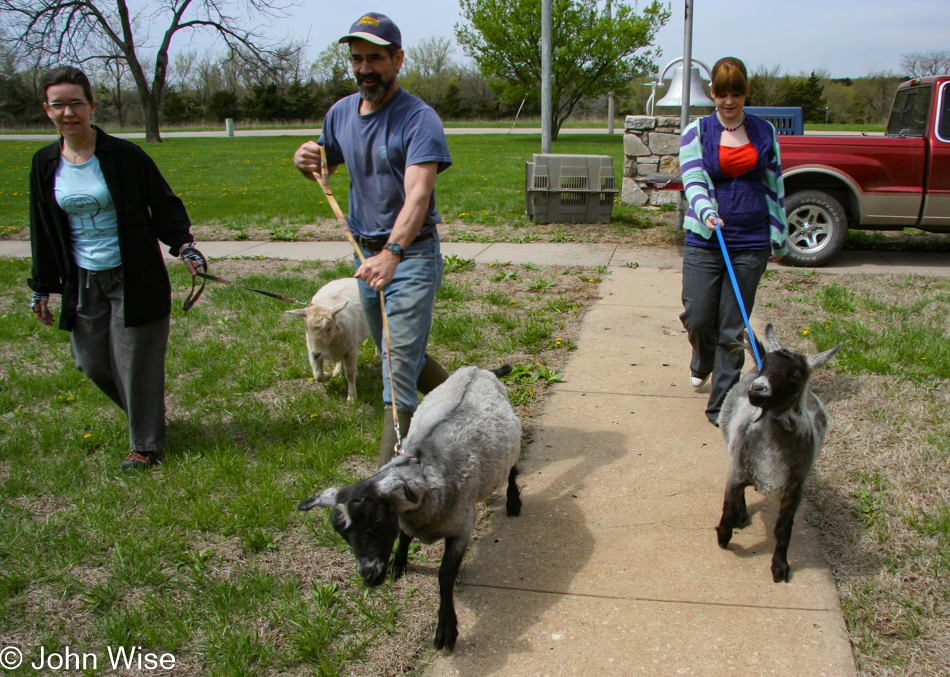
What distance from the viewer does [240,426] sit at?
16.0 ft

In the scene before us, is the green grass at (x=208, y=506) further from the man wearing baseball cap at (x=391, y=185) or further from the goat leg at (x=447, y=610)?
the man wearing baseball cap at (x=391, y=185)

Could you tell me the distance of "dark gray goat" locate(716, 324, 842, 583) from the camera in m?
3.01

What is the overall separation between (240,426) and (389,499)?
2.62 metres

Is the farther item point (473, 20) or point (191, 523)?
point (473, 20)

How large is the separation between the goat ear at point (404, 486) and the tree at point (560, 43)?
28873 millimetres

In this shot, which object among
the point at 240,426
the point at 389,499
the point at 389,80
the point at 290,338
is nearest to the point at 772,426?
the point at 389,499

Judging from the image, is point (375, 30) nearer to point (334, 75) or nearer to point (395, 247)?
point (395, 247)

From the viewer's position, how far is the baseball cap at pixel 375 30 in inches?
126

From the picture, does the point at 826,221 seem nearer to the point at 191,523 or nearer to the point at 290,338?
the point at 290,338

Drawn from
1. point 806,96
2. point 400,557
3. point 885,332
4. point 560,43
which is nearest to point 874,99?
point 806,96

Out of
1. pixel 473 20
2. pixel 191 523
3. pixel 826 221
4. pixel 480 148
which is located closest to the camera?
pixel 191 523

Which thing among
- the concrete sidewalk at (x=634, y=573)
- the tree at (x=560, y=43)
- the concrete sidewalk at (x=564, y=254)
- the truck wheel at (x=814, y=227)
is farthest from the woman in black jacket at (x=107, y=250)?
the tree at (x=560, y=43)

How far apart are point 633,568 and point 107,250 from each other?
3384 millimetres

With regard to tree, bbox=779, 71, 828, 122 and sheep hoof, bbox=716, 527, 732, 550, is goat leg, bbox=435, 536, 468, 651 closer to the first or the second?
sheep hoof, bbox=716, 527, 732, 550
